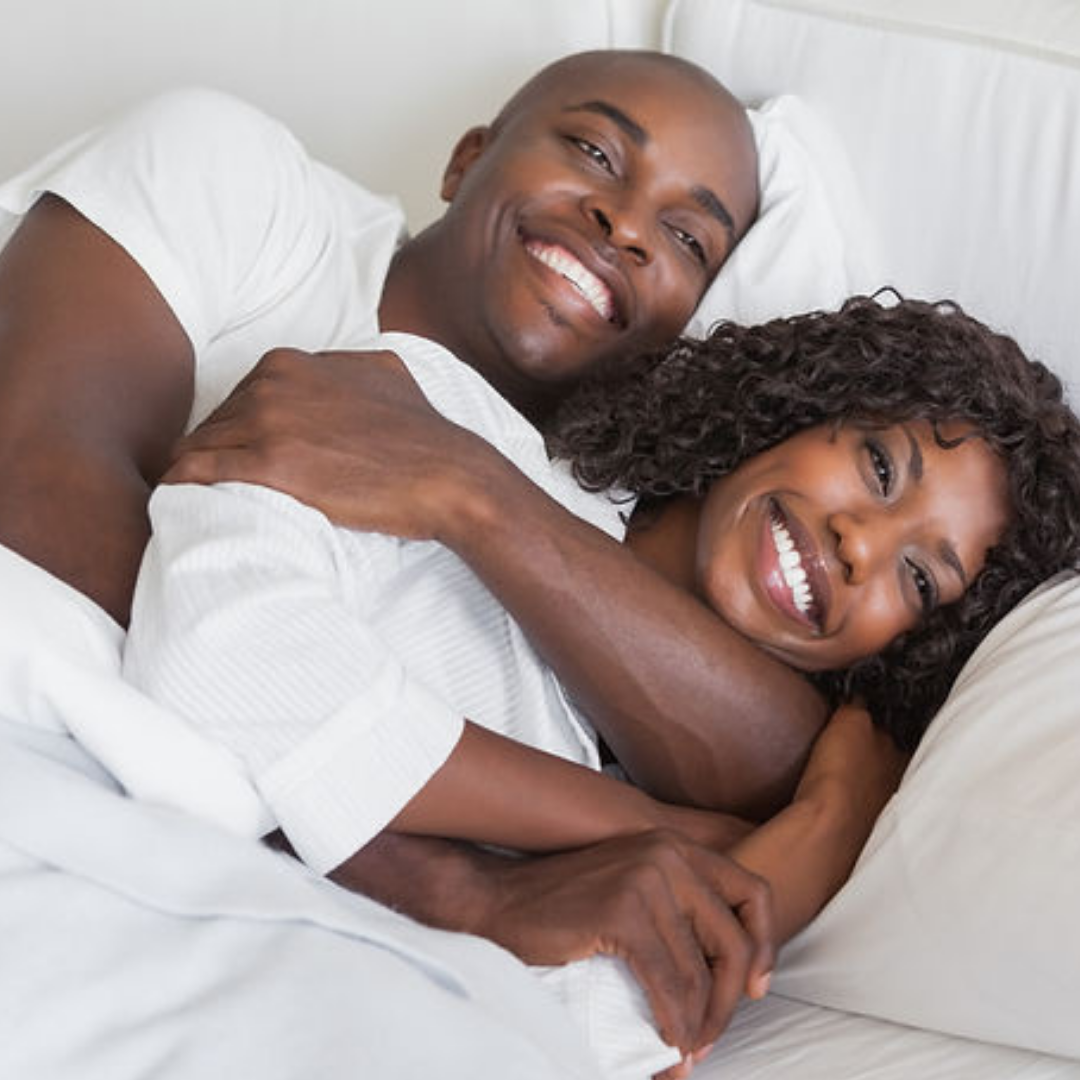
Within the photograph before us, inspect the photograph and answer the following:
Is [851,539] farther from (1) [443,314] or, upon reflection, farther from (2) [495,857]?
(1) [443,314]

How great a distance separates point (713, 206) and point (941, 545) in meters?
0.44

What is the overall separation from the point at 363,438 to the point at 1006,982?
544mm

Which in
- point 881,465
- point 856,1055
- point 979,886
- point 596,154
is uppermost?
point 596,154

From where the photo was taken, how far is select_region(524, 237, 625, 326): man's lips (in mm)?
1617

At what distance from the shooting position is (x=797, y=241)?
1658 millimetres

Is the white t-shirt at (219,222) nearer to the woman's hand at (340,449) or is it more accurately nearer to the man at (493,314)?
the man at (493,314)

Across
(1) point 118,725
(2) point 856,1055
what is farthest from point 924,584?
(1) point 118,725

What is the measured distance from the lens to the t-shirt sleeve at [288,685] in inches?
44.4

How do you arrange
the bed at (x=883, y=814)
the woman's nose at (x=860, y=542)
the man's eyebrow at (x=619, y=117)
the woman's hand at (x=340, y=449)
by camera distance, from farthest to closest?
the man's eyebrow at (x=619, y=117)
the woman's nose at (x=860, y=542)
the woman's hand at (x=340, y=449)
the bed at (x=883, y=814)

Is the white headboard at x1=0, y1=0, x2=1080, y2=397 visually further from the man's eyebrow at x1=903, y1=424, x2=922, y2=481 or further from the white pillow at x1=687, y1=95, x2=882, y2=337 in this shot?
the man's eyebrow at x1=903, y1=424, x2=922, y2=481

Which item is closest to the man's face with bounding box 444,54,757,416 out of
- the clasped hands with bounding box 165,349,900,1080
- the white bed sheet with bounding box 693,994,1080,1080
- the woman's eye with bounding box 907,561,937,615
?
the clasped hands with bounding box 165,349,900,1080

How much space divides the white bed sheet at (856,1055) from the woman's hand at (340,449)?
399 millimetres

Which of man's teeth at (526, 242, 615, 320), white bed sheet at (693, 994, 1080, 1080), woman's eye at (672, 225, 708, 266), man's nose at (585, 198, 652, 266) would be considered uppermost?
man's nose at (585, 198, 652, 266)

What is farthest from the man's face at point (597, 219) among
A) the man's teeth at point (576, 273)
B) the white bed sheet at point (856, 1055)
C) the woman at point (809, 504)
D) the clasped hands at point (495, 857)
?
the white bed sheet at point (856, 1055)
